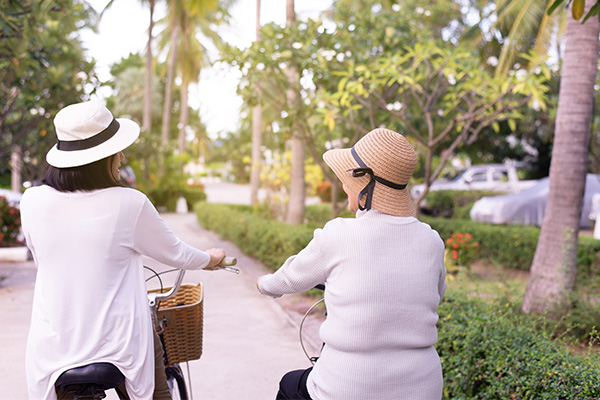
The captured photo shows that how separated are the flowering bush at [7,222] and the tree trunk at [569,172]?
8.91 meters

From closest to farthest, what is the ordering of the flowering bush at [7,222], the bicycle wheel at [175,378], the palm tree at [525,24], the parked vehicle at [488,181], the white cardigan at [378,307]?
1. the white cardigan at [378,307]
2. the bicycle wheel at [175,378]
3. the flowering bush at [7,222]
4. the palm tree at [525,24]
5. the parked vehicle at [488,181]

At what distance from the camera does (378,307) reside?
2.01 m

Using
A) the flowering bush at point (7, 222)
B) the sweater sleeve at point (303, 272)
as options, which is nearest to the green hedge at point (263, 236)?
the flowering bush at point (7, 222)

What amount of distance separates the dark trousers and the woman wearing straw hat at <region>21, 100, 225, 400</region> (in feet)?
1.78

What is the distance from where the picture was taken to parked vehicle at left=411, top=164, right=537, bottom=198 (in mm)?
17047

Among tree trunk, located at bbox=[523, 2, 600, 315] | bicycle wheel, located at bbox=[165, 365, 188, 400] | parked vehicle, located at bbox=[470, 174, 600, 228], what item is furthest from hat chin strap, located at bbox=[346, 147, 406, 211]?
parked vehicle, located at bbox=[470, 174, 600, 228]

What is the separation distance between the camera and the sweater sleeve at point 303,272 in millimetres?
2107

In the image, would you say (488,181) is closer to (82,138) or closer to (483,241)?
(483,241)

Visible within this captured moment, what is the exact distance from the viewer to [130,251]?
2.32 m

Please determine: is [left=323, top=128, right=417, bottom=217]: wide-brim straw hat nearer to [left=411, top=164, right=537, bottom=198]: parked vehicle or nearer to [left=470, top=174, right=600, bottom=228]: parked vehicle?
[left=470, top=174, right=600, bottom=228]: parked vehicle

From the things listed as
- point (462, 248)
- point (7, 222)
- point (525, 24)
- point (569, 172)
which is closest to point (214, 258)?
point (569, 172)

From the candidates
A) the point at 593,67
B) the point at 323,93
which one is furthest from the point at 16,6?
the point at 593,67

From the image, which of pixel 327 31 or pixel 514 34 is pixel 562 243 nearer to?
pixel 327 31

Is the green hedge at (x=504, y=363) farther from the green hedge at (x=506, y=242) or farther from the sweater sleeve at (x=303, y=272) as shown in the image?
the green hedge at (x=506, y=242)
